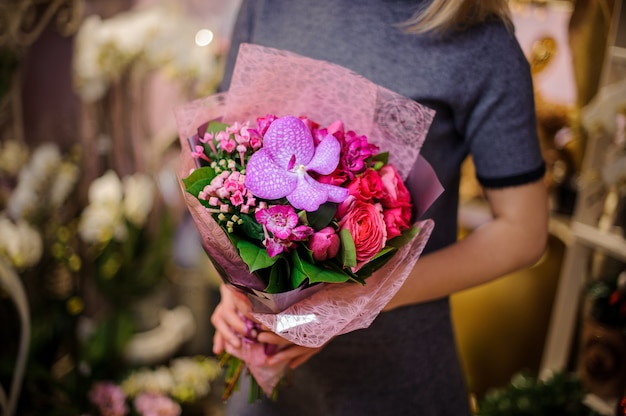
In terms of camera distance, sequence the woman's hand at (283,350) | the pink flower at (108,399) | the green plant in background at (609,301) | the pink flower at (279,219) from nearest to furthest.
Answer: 1. the pink flower at (279,219)
2. the woman's hand at (283,350)
3. the green plant in background at (609,301)
4. the pink flower at (108,399)

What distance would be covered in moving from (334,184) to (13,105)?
1.72 metres

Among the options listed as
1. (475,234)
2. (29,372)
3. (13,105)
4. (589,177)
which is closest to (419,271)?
(475,234)

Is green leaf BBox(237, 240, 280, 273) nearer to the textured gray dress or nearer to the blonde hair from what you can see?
the textured gray dress

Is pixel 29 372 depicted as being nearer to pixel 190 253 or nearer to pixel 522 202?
pixel 190 253

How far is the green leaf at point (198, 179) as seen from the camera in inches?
29.1

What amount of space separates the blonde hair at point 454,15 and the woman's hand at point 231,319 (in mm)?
520

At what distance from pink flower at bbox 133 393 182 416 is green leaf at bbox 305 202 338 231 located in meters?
1.42

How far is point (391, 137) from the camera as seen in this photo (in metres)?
0.90

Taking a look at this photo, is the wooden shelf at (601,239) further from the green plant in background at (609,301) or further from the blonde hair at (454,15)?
the blonde hair at (454,15)

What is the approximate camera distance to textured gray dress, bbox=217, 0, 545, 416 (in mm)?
951

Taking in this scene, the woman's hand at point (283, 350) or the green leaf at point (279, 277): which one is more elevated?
the green leaf at point (279, 277)

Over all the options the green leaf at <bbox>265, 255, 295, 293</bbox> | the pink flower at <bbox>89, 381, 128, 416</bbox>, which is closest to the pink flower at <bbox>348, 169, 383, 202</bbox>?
the green leaf at <bbox>265, 255, 295, 293</bbox>

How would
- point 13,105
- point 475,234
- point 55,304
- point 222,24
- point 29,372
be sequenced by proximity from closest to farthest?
point 475,234
point 29,372
point 55,304
point 13,105
point 222,24

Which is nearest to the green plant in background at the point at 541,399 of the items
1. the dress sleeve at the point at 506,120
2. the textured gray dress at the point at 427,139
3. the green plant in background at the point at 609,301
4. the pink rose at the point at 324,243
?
the green plant in background at the point at 609,301
